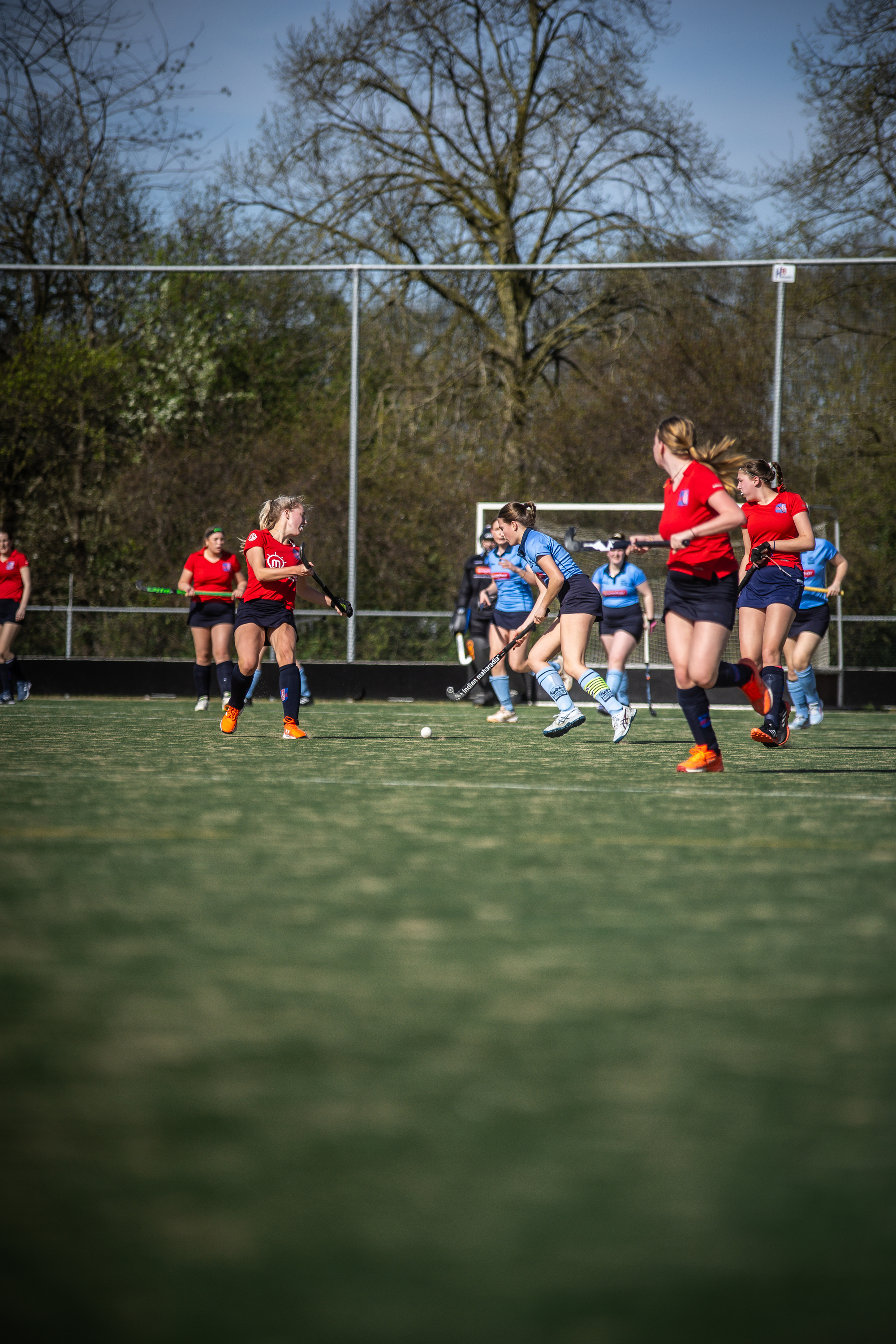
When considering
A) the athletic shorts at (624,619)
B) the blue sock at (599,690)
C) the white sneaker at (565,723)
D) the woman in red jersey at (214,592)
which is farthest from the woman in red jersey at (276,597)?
the athletic shorts at (624,619)

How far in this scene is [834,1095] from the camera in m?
2.30

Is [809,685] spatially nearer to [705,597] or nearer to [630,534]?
[705,597]

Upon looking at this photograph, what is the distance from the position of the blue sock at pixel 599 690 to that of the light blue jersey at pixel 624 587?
310cm

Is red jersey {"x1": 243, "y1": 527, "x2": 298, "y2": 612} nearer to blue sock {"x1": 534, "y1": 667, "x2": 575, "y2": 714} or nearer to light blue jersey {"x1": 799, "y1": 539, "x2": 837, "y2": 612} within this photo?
blue sock {"x1": 534, "y1": 667, "x2": 575, "y2": 714}

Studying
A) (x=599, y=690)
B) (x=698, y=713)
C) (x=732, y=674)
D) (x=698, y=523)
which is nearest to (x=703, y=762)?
(x=698, y=713)

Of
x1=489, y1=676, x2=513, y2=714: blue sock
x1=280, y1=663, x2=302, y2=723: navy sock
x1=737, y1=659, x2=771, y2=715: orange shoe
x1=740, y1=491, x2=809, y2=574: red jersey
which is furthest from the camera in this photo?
x1=489, y1=676, x2=513, y2=714: blue sock

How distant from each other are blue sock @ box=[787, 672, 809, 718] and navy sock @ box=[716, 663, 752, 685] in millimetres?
3753

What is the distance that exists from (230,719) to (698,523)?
4.43 m

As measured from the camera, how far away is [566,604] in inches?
390

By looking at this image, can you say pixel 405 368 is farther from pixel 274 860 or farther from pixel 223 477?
pixel 274 860

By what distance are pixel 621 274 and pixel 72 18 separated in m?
10.1

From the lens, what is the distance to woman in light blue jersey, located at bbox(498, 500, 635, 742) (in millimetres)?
A: 9633

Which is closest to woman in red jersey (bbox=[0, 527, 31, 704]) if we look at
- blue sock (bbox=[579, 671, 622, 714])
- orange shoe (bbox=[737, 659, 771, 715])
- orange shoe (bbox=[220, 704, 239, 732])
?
orange shoe (bbox=[220, 704, 239, 732])

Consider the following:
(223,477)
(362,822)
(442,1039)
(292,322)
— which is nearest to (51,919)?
(442,1039)
